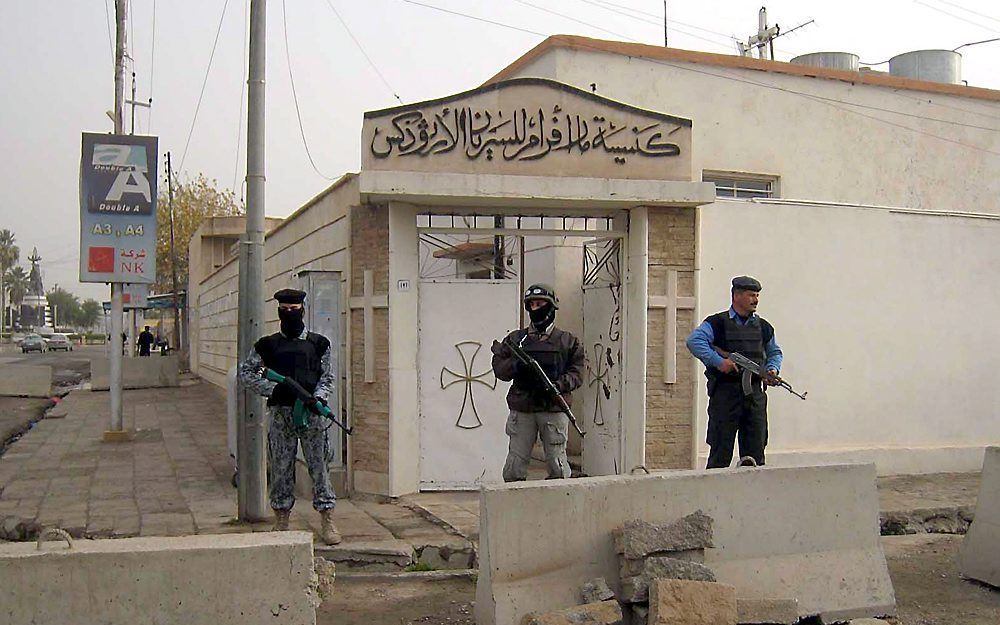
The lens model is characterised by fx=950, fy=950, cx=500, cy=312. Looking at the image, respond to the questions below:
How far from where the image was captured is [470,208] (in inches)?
352

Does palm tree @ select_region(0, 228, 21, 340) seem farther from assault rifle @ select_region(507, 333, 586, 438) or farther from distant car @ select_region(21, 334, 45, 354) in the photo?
assault rifle @ select_region(507, 333, 586, 438)

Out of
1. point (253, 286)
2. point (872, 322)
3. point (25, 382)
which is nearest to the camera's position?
point (253, 286)

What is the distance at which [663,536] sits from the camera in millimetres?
4898

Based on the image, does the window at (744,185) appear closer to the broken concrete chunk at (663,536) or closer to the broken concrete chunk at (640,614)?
the broken concrete chunk at (663,536)

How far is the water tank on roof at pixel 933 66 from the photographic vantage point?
1792 centimetres

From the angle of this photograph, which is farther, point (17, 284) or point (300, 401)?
point (17, 284)

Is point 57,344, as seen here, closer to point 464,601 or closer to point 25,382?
point 25,382

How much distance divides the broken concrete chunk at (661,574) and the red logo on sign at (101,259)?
10.7 m

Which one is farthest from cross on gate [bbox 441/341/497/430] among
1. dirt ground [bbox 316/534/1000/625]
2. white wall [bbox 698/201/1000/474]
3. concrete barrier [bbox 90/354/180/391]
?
concrete barrier [bbox 90/354/180/391]

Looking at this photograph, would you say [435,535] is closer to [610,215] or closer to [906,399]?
[610,215]

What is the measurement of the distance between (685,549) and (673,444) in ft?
13.9

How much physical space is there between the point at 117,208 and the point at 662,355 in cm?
841

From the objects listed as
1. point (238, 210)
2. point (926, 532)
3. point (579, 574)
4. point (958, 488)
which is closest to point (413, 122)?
point (579, 574)

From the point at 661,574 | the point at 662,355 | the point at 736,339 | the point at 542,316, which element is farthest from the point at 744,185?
the point at 661,574
